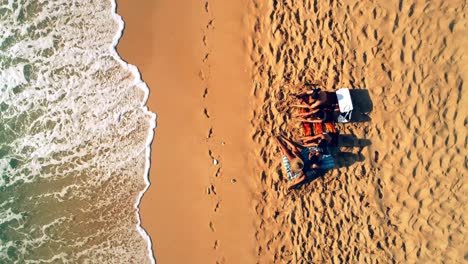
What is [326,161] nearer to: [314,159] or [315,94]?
[314,159]

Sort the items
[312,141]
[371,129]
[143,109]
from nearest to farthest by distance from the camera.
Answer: [312,141] < [371,129] < [143,109]

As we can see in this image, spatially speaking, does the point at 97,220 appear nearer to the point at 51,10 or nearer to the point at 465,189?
the point at 51,10

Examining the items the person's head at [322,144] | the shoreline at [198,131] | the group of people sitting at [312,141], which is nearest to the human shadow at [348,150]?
the group of people sitting at [312,141]

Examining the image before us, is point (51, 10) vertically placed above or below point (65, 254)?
above

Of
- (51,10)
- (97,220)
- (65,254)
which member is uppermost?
(51,10)

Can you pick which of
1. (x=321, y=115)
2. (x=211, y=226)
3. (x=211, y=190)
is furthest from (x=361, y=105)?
(x=211, y=226)

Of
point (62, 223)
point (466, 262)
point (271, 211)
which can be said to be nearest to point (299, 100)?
point (271, 211)

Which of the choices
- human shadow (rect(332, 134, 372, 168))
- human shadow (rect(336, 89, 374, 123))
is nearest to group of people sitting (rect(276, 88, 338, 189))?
human shadow (rect(332, 134, 372, 168))
